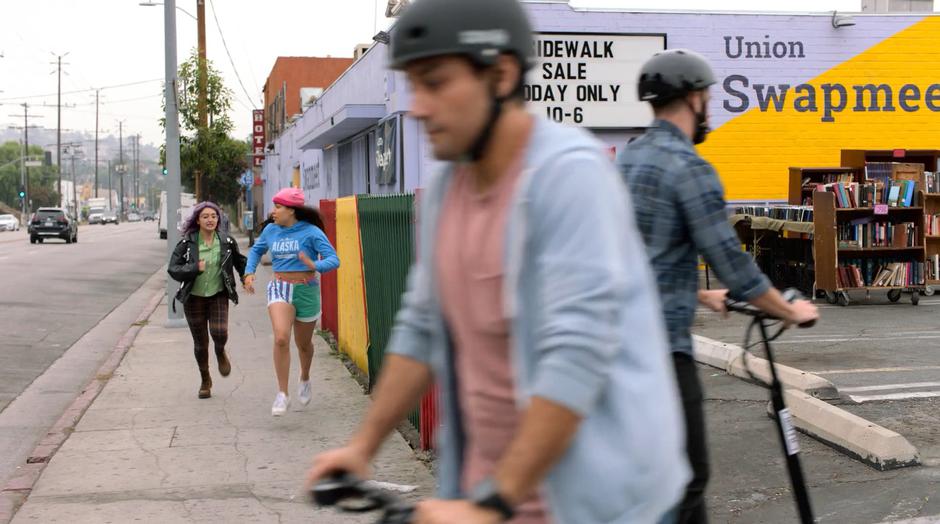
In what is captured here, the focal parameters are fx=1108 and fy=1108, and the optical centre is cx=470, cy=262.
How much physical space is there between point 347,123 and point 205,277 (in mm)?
12167

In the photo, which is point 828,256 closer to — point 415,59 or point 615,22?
point 615,22

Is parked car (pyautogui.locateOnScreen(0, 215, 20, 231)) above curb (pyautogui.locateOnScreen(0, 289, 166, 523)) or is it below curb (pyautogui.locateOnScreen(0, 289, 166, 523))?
above

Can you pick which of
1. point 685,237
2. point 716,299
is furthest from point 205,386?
point 685,237

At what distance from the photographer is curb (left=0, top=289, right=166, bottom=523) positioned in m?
6.36

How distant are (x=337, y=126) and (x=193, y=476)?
15538 mm

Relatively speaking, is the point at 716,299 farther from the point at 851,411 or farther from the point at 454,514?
the point at 851,411

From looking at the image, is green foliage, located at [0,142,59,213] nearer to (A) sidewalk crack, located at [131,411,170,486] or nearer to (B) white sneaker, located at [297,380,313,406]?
(A) sidewalk crack, located at [131,411,170,486]

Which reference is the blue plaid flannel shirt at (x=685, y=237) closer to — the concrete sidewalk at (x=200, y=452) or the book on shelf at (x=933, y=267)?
the concrete sidewalk at (x=200, y=452)

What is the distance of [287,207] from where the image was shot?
8.53 meters

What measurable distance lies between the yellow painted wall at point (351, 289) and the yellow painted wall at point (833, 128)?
1118cm

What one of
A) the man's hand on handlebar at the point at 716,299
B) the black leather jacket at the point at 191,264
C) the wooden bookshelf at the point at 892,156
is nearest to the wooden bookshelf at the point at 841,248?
the wooden bookshelf at the point at 892,156

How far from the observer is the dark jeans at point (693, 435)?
3.41m

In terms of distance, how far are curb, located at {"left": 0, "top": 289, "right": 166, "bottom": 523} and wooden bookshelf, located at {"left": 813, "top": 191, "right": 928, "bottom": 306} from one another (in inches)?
365

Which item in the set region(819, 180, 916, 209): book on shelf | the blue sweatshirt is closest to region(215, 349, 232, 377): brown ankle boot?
the blue sweatshirt
